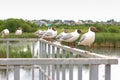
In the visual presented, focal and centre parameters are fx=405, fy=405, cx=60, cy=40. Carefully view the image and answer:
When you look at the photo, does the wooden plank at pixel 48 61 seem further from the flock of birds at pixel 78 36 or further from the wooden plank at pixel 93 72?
the flock of birds at pixel 78 36

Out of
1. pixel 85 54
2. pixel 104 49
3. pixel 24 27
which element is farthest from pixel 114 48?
pixel 85 54

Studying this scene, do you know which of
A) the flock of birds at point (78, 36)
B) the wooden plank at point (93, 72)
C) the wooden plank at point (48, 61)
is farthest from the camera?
the flock of birds at point (78, 36)

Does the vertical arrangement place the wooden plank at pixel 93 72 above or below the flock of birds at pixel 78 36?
above

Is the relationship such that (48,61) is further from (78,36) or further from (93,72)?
(78,36)

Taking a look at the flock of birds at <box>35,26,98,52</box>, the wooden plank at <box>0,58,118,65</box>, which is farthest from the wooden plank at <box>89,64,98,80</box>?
the flock of birds at <box>35,26,98,52</box>

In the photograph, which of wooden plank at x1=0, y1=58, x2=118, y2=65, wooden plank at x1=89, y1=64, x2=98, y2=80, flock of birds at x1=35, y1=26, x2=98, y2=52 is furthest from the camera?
flock of birds at x1=35, y1=26, x2=98, y2=52

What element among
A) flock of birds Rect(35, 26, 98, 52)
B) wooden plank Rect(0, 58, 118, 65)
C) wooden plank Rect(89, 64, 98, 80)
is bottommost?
flock of birds Rect(35, 26, 98, 52)

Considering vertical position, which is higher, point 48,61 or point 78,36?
point 48,61

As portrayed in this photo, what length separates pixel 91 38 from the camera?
248 inches

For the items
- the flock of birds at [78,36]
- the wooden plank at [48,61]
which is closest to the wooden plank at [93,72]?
the wooden plank at [48,61]

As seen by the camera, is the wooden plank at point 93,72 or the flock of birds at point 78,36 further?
the flock of birds at point 78,36

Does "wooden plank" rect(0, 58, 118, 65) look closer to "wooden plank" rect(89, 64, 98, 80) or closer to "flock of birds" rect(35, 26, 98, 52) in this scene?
"wooden plank" rect(89, 64, 98, 80)

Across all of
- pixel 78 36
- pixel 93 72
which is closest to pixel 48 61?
pixel 93 72

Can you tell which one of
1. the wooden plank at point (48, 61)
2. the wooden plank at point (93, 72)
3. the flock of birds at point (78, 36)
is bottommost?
the flock of birds at point (78, 36)
